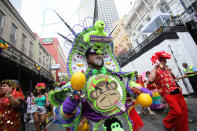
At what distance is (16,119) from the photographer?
2.20 m

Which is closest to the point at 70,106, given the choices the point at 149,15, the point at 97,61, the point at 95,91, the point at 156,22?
the point at 95,91

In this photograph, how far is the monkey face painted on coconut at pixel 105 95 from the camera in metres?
1.25

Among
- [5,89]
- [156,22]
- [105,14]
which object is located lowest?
[5,89]

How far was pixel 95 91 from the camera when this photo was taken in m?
1.29

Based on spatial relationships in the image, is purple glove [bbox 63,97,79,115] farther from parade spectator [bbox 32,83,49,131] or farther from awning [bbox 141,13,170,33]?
awning [bbox 141,13,170,33]

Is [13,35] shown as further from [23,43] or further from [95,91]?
[95,91]

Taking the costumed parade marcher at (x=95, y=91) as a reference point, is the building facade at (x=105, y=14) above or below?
above

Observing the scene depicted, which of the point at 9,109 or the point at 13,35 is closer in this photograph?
the point at 9,109

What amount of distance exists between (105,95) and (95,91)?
13cm

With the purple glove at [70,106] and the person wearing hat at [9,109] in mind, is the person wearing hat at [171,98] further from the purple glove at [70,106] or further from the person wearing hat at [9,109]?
the person wearing hat at [9,109]

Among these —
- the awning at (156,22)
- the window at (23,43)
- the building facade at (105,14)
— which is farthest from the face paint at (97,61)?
the window at (23,43)

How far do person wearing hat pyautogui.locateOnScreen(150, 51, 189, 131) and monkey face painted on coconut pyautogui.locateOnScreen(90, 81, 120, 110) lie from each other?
124 cm

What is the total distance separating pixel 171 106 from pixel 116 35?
2362cm

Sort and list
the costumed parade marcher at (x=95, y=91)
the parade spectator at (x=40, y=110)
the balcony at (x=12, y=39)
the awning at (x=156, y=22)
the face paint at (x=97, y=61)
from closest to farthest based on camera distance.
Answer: the costumed parade marcher at (x=95, y=91) → the face paint at (x=97, y=61) → the parade spectator at (x=40, y=110) → the balcony at (x=12, y=39) → the awning at (x=156, y=22)
